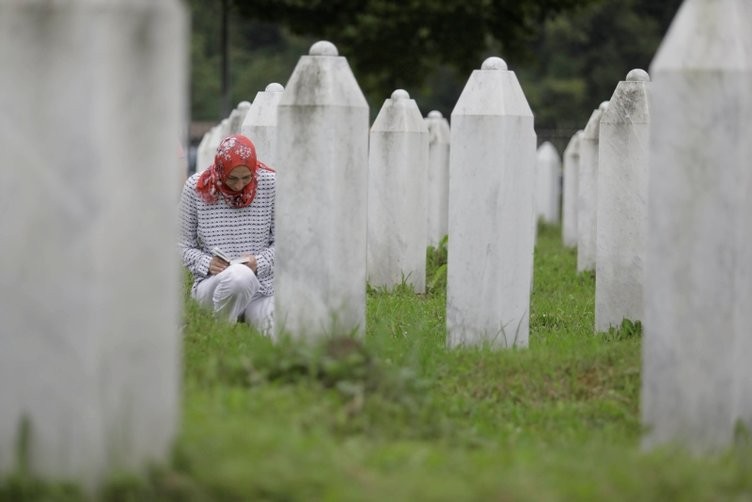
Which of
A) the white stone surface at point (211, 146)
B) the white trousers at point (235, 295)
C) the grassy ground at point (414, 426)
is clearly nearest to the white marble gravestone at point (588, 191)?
the white stone surface at point (211, 146)

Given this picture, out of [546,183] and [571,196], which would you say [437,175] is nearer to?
[571,196]

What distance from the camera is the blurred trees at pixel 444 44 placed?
28.1 m

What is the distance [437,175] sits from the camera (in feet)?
55.5

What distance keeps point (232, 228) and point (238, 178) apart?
1.12ft

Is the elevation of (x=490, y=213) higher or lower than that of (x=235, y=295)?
higher

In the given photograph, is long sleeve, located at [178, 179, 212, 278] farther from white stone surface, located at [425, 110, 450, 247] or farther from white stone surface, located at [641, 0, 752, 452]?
white stone surface, located at [425, 110, 450, 247]

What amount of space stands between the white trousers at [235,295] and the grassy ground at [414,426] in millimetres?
449

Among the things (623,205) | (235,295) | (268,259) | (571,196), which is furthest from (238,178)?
(571,196)

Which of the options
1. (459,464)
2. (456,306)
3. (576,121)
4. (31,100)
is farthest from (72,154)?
(576,121)

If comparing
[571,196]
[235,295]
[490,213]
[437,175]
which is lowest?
[235,295]

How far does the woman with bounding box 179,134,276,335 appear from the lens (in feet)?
29.7

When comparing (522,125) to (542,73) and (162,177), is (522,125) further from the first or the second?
(542,73)

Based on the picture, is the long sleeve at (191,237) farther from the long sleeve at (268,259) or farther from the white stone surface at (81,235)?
the white stone surface at (81,235)

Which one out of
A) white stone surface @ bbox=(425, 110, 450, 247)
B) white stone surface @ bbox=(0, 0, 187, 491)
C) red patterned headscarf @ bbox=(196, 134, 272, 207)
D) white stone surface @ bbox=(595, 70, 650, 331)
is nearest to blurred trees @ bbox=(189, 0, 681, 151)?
white stone surface @ bbox=(425, 110, 450, 247)
